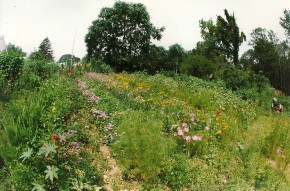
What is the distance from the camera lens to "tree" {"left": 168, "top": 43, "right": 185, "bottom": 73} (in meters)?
26.9

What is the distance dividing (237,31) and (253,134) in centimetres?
2294

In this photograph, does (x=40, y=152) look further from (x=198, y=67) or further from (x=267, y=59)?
(x=267, y=59)

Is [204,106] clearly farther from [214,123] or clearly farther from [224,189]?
[224,189]

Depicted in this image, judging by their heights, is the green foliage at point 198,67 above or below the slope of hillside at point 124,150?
above

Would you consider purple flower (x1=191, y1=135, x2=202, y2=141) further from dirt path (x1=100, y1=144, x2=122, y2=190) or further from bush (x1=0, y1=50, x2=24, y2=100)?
bush (x1=0, y1=50, x2=24, y2=100)

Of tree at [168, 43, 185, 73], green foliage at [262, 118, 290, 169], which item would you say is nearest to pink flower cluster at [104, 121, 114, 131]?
green foliage at [262, 118, 290, 169]

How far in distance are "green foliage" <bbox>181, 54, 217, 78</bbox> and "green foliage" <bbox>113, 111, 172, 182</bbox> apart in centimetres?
2048

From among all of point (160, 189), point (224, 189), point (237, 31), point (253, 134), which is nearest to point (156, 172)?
point (160, 189)

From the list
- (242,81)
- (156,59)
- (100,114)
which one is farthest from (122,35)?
(100,114)

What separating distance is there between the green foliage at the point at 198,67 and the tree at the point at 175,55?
74cm

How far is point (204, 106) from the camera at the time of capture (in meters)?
10.9

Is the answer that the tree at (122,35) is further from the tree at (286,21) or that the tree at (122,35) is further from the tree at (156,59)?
the tree at (286,21)

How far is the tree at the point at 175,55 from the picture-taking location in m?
26.9

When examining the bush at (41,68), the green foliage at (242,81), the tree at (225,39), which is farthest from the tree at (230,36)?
the bush at (41,68)
